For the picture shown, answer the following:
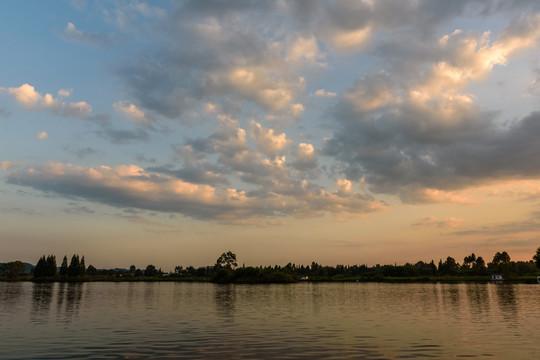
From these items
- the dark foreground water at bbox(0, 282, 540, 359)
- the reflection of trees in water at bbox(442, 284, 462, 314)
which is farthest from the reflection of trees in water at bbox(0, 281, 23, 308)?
the reflection of trees in water at bbox(442, 284, 462, 314)

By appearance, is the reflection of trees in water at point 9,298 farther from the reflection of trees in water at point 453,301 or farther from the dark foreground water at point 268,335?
the reflection of trees in water at point 453,301

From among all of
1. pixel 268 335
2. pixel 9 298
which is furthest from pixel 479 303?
pixel 9 298

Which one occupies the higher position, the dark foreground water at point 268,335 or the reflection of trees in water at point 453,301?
the dark foreground water at point 268,335

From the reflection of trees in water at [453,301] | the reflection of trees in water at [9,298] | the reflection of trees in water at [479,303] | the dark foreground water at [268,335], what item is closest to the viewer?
the dark foreground water at [268,335]

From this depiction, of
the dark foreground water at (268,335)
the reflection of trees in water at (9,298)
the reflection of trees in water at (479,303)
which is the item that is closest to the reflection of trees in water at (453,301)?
the reflection of trees in water at (479,303)

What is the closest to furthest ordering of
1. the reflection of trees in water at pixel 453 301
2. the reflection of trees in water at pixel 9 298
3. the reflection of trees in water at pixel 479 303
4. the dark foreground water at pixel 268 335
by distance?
the dark foreground water at pixel 268 335 → the reflection of trees in water at pixel 479 303 → the reflection of trees in water at pixel 453 301 → the reflection of trees in water at pixel 9 298

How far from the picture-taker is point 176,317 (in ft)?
190

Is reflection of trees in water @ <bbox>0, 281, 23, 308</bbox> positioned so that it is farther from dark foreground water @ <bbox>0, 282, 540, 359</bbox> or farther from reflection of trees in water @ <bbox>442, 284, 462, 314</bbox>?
reflection of trees in water @ <bbox>442, 284, 462, 314</bbox>

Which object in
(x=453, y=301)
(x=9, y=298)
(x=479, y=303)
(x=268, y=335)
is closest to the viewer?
(x=268, y=335)

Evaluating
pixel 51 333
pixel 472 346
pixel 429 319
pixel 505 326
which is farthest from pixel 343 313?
pixel 51 333

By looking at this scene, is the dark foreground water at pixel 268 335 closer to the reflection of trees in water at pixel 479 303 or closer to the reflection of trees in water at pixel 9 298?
the reflection of trees in water at pixel 479 303

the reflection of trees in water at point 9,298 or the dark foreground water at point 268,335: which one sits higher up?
the dark foreground water at point 268,335

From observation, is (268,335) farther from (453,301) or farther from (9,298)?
(9,298)

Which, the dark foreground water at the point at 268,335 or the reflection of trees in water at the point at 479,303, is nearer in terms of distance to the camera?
the dark foreground water at the point at 268,335
